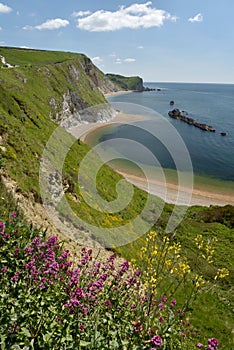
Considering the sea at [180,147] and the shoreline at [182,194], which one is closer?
the shoreline at [182,194]

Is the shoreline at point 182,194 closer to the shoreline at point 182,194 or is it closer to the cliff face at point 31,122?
the shoreline at point 182,194

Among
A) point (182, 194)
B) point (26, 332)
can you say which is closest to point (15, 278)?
point (26, 332)

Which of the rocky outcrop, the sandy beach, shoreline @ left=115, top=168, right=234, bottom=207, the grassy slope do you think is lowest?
shoreline @ left=115, top=168, right=234, bottom=207

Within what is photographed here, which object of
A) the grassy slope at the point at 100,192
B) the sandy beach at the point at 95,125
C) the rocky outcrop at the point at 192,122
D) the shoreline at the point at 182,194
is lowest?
the shoreline at the point at 182,194

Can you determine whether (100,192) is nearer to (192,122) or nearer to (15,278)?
(15,278)

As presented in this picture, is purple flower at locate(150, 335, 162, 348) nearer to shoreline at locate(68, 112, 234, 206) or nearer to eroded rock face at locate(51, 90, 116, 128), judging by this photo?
shoreline at locate(68, 112, 234, 206)

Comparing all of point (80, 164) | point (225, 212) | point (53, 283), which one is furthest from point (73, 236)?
point (225, 212)

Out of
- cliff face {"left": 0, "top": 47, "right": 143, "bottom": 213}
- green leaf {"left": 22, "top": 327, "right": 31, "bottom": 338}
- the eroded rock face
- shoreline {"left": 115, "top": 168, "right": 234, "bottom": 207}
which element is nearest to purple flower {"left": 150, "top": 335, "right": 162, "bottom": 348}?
green leaf {"left": 22, "top": 327, "right": 31, "bottom": 338}

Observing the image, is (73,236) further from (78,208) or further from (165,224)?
(165,224)

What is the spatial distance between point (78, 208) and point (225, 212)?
951 inches

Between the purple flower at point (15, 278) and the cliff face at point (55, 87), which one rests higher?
the cliff face at point (55, 87)

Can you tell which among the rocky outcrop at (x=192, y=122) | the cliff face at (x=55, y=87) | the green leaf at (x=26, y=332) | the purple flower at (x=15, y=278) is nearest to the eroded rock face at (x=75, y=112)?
the cliff face at (x=55, y=87)

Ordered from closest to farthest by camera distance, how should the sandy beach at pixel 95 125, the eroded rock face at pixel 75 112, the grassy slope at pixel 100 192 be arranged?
1. the grassy slope at pixel 100 192
2. the eroded rock face at pixel 75 112
3. the sandy beach at pixel 95 125

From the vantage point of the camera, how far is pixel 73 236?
13289 millimetres
